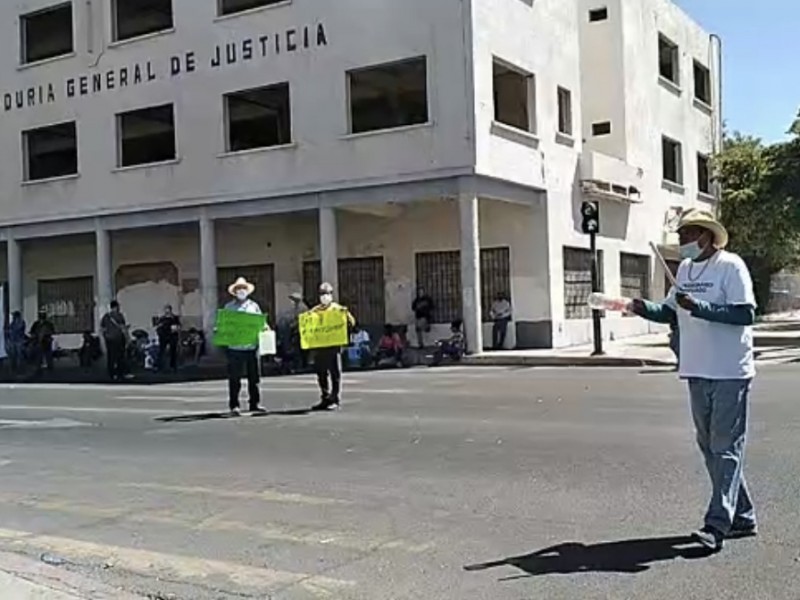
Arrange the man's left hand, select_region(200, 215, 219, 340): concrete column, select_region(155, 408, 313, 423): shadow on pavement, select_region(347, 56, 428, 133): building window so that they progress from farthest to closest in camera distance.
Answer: select_region(200, 215, 219, 340): concrete column < select_region(347, 56, 428, 133): building window < select_region(155, 408, 313, 423): shadow on pavement < the man's left hand

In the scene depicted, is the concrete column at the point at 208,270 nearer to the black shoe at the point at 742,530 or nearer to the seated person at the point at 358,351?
the seated person at the point at 358,351

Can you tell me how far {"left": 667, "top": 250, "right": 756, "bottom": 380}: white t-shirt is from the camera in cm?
586

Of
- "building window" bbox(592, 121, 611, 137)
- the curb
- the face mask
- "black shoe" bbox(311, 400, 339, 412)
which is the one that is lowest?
"black shoe" bbox(311, 400, 339, 412)

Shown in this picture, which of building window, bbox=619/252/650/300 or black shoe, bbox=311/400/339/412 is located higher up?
building window, bbox=619/252/650/300

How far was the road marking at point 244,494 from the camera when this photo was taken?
A: 7825 mm

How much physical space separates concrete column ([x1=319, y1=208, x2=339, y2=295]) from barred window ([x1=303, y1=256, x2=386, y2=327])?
75.9 inches

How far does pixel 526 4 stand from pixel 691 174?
1205 cm

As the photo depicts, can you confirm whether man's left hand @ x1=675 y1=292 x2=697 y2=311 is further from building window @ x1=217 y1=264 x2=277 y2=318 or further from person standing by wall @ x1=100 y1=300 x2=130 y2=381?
building window @ x1=217 y1=264 x2=277 y2=318

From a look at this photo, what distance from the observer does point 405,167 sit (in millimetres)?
23891

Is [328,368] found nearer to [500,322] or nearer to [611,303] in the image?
[611,303]

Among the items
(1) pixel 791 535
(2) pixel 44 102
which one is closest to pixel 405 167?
(2) pixel 44 102

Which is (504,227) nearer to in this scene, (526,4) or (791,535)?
(526,4)

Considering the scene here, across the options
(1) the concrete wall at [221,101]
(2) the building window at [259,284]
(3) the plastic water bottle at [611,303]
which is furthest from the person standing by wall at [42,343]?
(3) the plastic water bottle at [611,303]

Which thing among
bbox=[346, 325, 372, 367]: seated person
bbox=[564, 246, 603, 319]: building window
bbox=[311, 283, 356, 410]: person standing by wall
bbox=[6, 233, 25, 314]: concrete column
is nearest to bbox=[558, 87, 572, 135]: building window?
bbox=[564, 246, 603, 319]: building window
